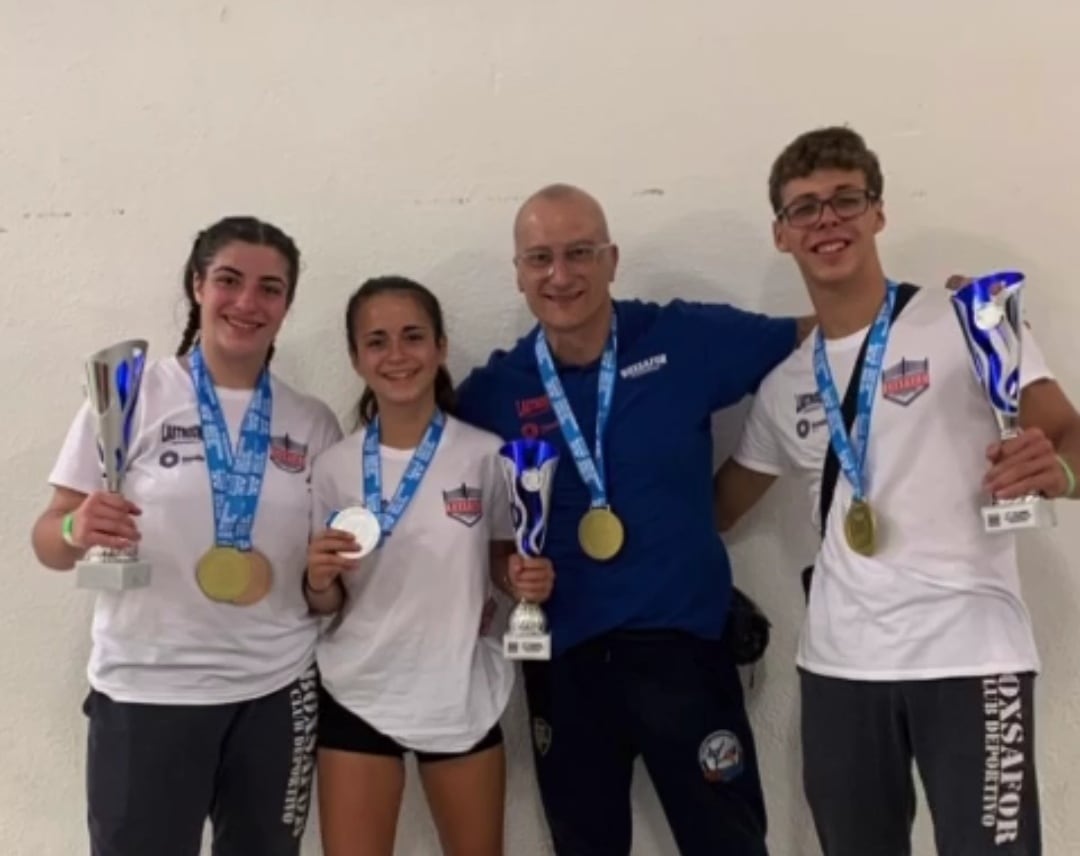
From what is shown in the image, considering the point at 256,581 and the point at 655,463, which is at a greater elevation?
the point at 655,463

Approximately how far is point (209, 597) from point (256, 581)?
8 centimetres

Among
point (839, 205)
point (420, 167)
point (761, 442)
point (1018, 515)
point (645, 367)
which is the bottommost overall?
point (1018, 515)

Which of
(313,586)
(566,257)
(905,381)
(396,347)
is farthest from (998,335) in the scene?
(313,586)

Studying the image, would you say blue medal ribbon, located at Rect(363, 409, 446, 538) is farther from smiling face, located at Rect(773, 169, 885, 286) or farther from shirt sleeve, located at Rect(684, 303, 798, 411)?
smiling face, located at Rect(773, 169, 885, 286)

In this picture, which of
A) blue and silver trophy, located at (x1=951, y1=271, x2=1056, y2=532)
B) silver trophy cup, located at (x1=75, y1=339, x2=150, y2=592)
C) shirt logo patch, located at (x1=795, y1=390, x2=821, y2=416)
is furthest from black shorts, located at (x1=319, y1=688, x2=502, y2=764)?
blue and silver trophy, located at (x1=951, y1=271, x2=1056, y2=532)

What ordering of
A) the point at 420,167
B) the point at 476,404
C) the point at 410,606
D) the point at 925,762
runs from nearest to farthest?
the point at 925,762
the point at 410,606
the point at 476,404
the point at 420,167

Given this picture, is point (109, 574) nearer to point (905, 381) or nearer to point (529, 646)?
point (529, 646)

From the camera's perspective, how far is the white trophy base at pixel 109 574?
4.99ft

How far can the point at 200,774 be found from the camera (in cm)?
167

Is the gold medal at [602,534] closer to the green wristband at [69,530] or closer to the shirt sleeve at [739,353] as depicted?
the shirt sleeve at [739,353]

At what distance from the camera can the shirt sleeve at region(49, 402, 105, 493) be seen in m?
1.70

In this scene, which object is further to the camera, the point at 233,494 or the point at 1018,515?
the point at 233,494

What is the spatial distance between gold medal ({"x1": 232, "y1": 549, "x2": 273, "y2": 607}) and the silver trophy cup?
16 cm

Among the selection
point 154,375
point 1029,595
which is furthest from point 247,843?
point 1029,595
